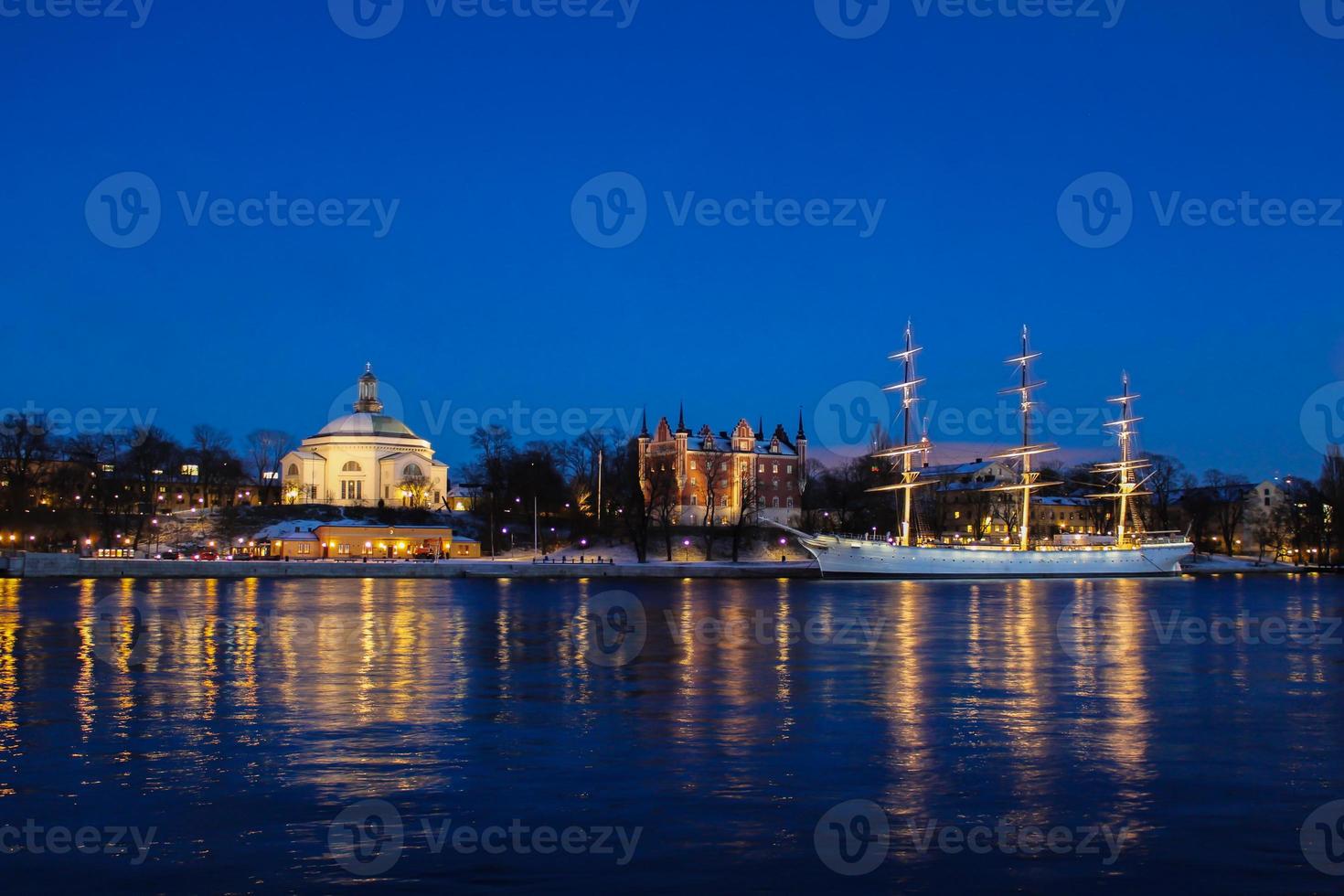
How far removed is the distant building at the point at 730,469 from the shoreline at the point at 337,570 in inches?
1418

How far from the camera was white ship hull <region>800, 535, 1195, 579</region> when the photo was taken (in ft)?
297

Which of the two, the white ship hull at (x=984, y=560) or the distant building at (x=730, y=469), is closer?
the white ship hull at (x=984, y=560)

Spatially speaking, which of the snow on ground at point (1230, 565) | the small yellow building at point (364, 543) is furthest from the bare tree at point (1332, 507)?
the small yellow building at point (364, 543)

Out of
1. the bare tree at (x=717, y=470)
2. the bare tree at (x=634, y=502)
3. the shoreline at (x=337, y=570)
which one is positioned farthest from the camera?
the bare tree at (x=717, y=470)

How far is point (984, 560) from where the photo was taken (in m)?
95.5

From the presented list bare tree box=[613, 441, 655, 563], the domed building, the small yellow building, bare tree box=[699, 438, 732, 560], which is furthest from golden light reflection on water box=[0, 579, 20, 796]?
bare tree box=[699, 438, 732, 560]

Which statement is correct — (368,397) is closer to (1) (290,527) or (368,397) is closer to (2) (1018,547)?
(1) (290,527)

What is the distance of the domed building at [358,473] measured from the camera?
125312 millimetres

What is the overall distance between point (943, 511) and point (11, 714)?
125630 mm

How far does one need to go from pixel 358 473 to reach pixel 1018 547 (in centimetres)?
6804

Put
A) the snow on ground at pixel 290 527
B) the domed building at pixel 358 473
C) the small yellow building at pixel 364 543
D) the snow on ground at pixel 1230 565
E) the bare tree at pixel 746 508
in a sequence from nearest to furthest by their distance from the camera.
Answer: the bare tree at pixel 746 508 → the small yellow building at pixel 364 543 → the snow on ground at pixel 290 527 → the snow on ground at pixel 1230 565 → the domed building at pixel 358 473

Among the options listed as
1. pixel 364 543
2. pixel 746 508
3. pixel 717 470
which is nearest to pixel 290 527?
pixel 364 543

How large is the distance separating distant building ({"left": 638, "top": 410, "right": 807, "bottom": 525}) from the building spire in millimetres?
31189

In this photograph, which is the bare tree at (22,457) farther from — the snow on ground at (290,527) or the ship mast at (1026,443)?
the ship mast at (1026,443)
